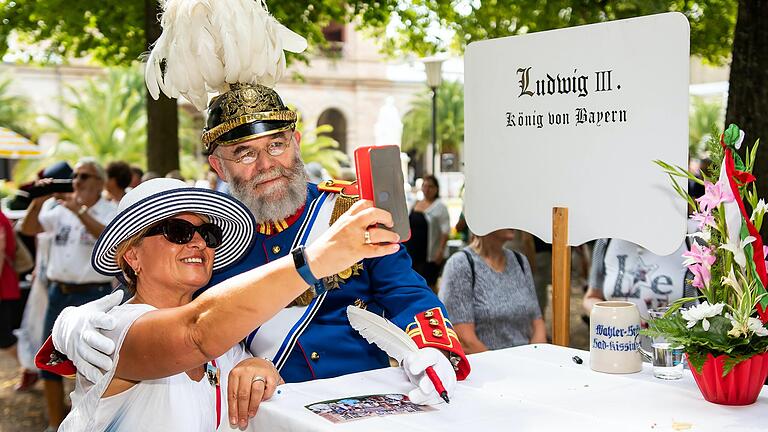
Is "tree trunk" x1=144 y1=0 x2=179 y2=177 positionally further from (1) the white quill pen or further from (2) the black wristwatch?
(2) the black wristwatch

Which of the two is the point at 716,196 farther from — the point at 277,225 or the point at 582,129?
the point at 277,225

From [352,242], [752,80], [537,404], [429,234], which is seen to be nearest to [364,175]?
[352,242]

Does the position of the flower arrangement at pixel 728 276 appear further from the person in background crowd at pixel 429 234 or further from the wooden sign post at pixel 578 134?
the person in background crowd at pixel 429 234

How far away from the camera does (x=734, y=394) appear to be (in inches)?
89.9

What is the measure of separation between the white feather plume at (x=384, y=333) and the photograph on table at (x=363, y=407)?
0.12 metres

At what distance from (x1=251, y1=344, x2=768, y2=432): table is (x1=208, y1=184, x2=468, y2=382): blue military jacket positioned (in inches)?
12.8

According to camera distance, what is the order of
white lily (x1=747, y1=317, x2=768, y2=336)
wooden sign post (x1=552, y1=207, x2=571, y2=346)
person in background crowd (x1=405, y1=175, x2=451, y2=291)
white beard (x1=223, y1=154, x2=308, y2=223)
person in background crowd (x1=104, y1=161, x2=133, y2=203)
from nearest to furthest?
1. white lily (x1=747, y1=317, x2=768, y2=336)
2. white beard (x1=223, y1=154, x2=308, y2=223)
3. wooden sign post (x1=552, y1=207, x2=571, y2=346)
4. person in background crowd (x1=104, y1=161, x2=133, y2=203)
5. person in background crowd (x1=405, y1=175, x2=451, y2=291)

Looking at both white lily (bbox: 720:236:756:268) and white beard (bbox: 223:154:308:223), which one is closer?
white lily (bbox: 720:236:756:268)

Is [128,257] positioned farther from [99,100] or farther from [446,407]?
[99,100]

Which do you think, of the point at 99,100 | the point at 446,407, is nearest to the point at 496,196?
the point at 446,407

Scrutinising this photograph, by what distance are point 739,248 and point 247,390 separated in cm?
126

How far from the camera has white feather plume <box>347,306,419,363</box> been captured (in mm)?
2439

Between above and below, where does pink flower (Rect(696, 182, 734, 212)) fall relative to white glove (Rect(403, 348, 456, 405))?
above

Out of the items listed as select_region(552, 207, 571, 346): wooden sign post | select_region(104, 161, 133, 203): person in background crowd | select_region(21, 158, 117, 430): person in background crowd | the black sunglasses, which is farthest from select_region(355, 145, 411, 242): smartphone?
select_region(104, 161, 133, 203): person in background crowd
